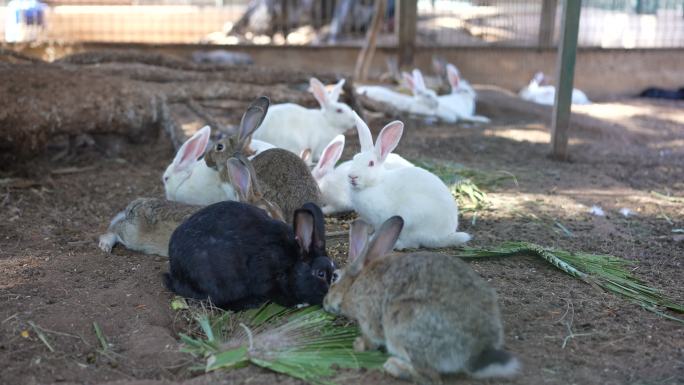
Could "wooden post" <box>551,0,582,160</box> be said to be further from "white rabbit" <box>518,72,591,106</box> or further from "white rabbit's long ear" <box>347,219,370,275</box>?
"white rabbit's long ear" <box>347,219,370,275</box>

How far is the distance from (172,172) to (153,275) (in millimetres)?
1471

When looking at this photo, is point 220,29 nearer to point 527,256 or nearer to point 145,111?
point 145,111

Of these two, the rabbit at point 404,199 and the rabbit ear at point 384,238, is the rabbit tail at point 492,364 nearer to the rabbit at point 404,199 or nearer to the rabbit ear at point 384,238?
the rabbit ear at point 384,238

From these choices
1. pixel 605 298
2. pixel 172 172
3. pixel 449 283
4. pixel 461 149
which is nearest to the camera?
pixel 449 283

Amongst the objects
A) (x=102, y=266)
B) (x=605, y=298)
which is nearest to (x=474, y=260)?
(x=605, y=298)

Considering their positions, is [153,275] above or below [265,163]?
below

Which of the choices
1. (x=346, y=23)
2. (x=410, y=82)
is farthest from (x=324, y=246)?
(x=346, y=23)

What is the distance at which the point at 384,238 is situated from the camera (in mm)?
3354

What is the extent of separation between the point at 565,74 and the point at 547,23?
5705 mm

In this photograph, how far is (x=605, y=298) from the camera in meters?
3.87

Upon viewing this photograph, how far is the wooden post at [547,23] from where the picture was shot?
1239cm

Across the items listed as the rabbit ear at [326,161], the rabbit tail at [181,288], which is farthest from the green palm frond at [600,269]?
the rabbit tail at [181,288]

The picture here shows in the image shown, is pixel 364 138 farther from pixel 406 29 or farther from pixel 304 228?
pixel 406 29

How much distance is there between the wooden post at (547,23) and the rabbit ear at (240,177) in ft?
30.1
